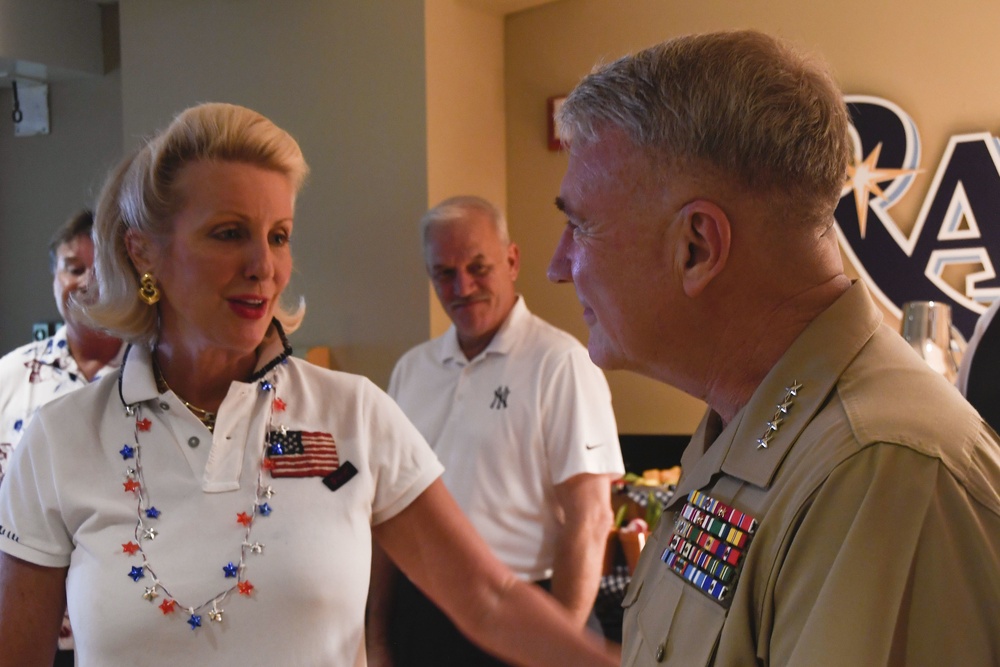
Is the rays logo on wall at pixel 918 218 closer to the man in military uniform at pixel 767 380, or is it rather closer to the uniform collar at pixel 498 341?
the uniform collar at pixel 498 341

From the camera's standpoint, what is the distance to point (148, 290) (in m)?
1.64

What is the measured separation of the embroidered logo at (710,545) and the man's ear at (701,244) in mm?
237

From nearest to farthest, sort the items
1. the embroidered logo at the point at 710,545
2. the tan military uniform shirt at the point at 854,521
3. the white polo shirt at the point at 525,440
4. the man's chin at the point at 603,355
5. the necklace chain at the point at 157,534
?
the tan military uniform shirt at the point at 854,521, the embroidered logo at the point at 710,545, the man's chin at the point at 603,355, the necklace chain at the point at 157,534, the white polo shirt at the point at 525,440

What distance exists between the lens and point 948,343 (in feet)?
8.62

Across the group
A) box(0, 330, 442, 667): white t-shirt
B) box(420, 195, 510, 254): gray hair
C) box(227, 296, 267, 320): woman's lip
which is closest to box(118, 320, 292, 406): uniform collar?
box(0, 330, 442, 667): white t-shirt

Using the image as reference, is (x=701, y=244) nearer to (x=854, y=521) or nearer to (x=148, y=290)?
(x=854, y=521)

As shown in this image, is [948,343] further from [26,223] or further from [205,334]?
[26,223]

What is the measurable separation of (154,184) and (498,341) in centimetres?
146

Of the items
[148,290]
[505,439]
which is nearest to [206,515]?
[148,290]

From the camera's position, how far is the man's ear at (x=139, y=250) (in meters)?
1.64

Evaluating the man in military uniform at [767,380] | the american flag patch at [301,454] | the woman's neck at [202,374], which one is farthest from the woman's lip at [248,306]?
the man in military uniform at [767,380]

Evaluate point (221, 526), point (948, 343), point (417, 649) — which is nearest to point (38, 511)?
point (221, 526)

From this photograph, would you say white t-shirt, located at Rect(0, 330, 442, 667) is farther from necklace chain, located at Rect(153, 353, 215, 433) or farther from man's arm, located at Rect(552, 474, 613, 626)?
man's arm, located at Rect(552, 474, 613, 626)

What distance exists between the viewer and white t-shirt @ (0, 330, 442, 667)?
1.44 meters
